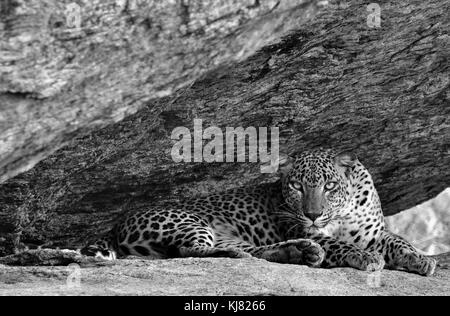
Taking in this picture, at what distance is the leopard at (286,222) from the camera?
10.9 meters

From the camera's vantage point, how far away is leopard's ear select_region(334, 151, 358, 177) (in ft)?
39.0

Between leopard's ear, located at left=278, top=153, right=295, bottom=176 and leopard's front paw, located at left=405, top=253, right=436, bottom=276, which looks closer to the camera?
leopard's front paw, located at left=405, top=253, right=436, bottom=276

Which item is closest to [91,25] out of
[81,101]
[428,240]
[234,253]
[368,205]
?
[81,101]

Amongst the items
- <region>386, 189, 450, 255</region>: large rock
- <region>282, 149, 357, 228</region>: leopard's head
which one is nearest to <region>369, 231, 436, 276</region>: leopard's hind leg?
<region>282, 149, 357, 228</region>: leopard's head

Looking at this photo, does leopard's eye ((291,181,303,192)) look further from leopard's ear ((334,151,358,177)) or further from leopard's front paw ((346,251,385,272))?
leopard's front paw ((346,251,385,272))

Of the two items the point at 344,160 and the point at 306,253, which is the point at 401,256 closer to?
the point at 344,160

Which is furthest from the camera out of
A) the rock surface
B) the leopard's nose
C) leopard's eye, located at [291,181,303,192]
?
leopard's eye, located at [291,181,303,192]

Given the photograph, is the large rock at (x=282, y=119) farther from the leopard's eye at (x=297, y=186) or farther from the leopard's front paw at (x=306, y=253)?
the leopard's front paw at (x=306, y=253)

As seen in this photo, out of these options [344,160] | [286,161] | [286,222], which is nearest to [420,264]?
[344,160]

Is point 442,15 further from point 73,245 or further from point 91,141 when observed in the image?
point 73,245

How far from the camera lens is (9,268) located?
30.5ft

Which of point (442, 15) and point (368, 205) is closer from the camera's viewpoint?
point (442, 15)

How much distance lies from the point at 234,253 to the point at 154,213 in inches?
61.8

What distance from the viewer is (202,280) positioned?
8898mm
